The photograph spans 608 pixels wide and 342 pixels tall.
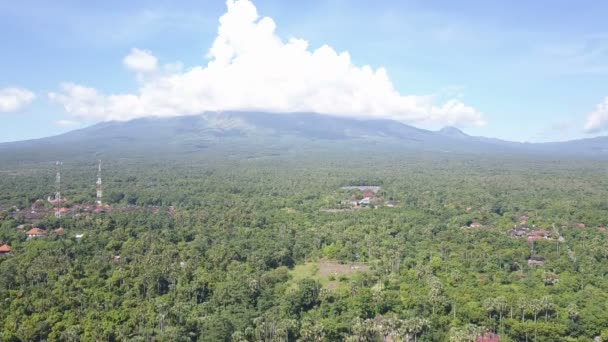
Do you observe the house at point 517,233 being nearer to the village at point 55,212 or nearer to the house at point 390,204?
the house at point 390,204

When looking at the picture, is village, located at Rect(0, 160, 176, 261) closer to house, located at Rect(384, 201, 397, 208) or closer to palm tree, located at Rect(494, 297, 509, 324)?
house, located at Rect(384, 201, 397, 208)

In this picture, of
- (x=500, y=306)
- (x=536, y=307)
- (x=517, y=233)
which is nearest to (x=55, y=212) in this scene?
(x=500, y=306)

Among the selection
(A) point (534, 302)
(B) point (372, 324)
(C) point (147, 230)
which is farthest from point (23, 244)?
(A) point (534, 302)

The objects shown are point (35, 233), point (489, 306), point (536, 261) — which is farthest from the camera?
point (35, 233)

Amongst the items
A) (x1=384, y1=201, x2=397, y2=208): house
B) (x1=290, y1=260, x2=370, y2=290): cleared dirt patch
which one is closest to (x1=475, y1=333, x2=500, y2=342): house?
(x1=290, y1=260, x2=370, y2=290): cleared dirt patch

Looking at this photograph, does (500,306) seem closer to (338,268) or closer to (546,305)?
(546,305)

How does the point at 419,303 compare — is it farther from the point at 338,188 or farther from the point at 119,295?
the point at 338,188
